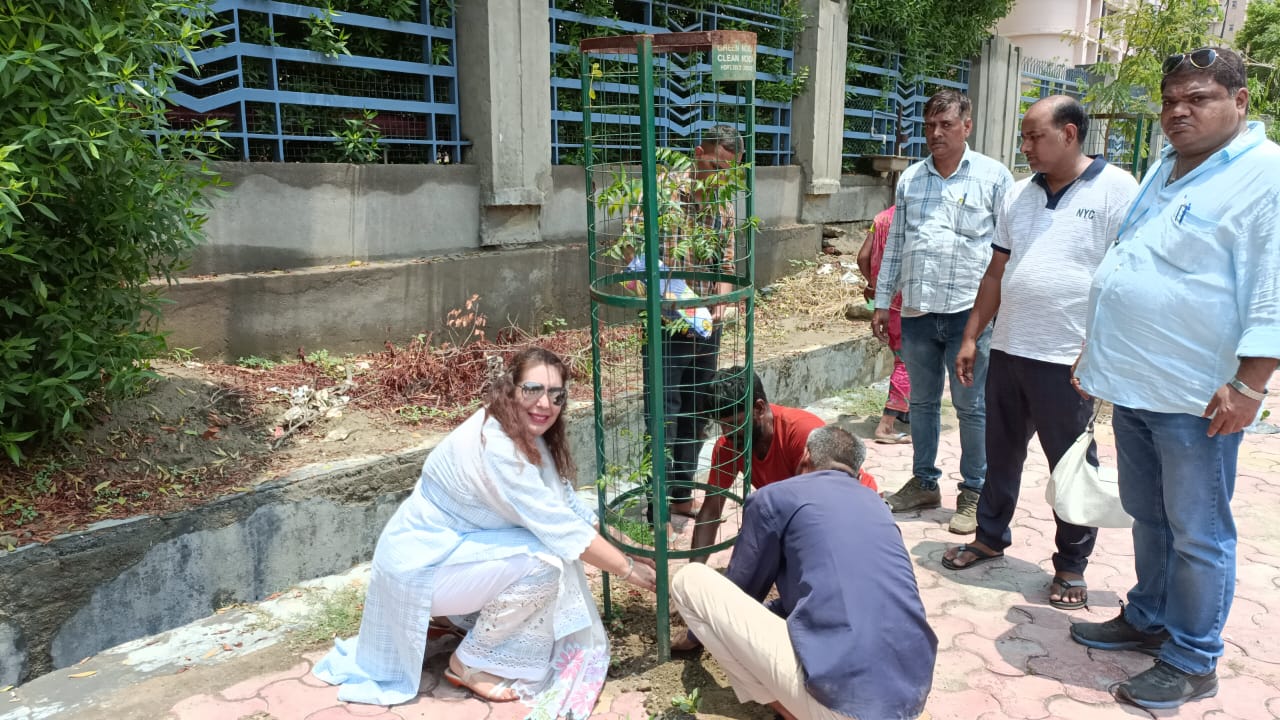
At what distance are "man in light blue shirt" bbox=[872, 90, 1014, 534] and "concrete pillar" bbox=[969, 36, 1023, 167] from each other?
8.03 m

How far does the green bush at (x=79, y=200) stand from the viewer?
2.86 meters

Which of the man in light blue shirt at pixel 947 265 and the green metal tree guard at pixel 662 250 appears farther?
the man in light blue shirt at pixel 947 265

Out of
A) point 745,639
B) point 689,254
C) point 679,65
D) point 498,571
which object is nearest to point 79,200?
point 498,571

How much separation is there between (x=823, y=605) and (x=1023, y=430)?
5.48ft

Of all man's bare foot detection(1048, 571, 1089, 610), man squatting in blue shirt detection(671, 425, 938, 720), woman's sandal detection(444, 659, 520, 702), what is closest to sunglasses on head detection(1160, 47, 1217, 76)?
man squatting in blue shirt detection(671, 425, 938, 720)

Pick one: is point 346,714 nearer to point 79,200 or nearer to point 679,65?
point 79,200

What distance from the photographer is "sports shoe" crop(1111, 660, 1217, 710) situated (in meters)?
2.77

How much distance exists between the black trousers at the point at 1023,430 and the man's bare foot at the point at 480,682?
2.17 m

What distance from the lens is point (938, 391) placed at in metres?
4.33

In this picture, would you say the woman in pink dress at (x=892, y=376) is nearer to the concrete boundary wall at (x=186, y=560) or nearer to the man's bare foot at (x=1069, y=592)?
the man's bare foot at (x=1069, y=592)

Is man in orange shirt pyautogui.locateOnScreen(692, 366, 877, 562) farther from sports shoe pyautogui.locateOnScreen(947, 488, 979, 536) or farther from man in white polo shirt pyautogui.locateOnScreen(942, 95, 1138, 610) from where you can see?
sports shoe pyautogui.locateOnScreen(947, 488, 979, 536)

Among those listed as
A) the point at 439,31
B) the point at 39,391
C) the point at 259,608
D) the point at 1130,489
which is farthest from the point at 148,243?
the point at 1130,489

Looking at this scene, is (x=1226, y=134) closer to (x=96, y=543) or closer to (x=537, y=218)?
(x=96, y=543)

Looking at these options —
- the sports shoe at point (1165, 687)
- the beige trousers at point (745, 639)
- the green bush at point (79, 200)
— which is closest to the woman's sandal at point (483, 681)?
the beige trousers at point (745, 639)
